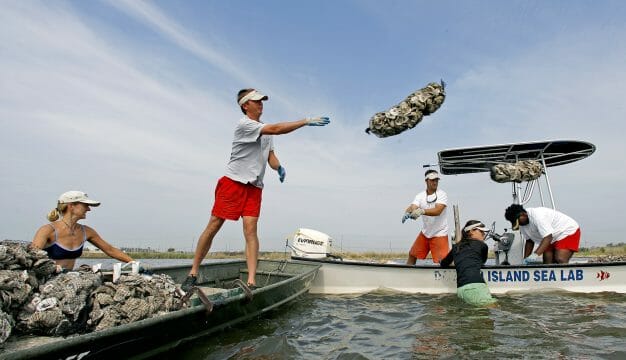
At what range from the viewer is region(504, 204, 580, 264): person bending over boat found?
700 centimetres

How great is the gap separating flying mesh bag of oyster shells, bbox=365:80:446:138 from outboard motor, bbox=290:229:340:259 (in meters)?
2.61

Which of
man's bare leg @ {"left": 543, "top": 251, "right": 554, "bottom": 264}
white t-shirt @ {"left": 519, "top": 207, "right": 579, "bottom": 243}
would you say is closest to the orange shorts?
white t-shirt @ {"left": 519, "top": 207, "right": 579, "bottom": 243}

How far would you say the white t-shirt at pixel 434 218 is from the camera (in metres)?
7.55

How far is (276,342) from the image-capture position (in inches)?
159

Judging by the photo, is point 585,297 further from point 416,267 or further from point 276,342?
point 276,342

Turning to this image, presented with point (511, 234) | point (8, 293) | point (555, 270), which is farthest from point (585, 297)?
point (8, 293)

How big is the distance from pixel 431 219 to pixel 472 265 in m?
1.69

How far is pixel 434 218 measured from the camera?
7.58m

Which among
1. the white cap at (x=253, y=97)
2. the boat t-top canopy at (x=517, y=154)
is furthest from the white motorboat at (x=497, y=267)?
the white cap at (x=253, y=97)

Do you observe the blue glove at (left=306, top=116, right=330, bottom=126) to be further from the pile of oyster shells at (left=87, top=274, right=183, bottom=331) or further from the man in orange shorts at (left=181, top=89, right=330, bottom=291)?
the pile of oyster shells at (left=87, top=274, right=183, bottom=331)

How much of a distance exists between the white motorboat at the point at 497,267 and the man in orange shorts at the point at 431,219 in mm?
618

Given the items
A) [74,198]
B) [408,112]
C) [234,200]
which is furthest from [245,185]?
[408,112]

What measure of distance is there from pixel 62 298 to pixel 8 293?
0.37 metres

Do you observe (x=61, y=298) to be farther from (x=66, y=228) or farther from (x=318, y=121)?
(x=318, y=121)
